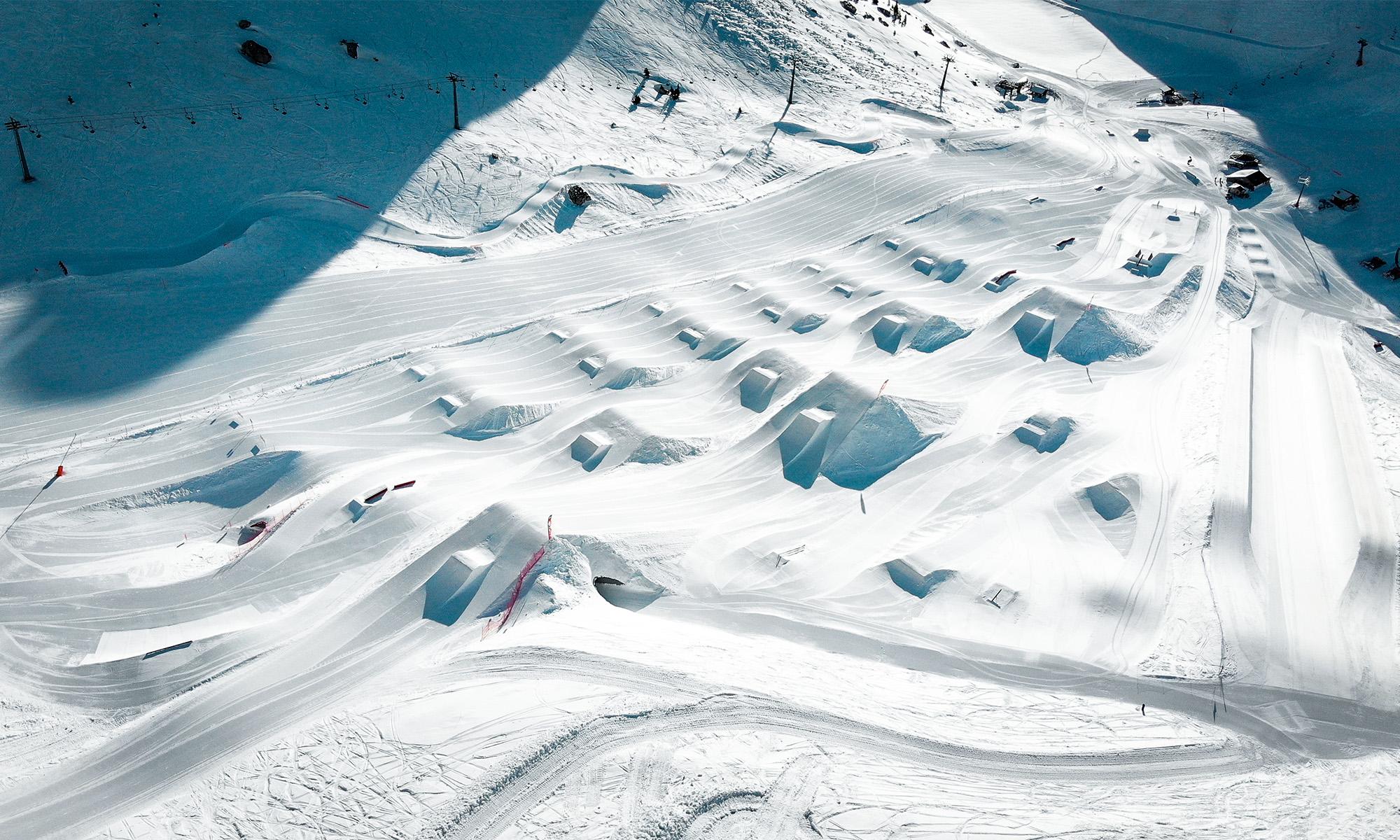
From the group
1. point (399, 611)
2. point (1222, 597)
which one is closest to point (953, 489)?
point (1222, 597)

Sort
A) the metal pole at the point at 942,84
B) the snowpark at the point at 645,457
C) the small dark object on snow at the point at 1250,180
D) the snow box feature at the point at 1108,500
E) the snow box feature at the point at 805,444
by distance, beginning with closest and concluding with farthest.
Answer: the snowpark at the point at 645,457
the snow box feature at the point at 1108,500
the snow box feature at the point at 805,444
the small dark object on snow at the point at 1250,180
the metal pole at the point at 942,84

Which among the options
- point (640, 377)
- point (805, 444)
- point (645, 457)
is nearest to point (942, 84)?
point (640, 377)

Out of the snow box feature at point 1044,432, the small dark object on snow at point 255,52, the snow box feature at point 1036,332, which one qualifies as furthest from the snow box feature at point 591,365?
the small dark object on snow at point 255,52

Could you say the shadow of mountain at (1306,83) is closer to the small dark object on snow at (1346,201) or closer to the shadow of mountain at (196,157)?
the small dark object on snow at (1346,201)

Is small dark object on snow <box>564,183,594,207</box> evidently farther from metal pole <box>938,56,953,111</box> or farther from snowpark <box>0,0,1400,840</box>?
metal pole <box>938,56,953,111</box>

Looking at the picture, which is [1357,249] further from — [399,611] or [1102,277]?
[399,611]

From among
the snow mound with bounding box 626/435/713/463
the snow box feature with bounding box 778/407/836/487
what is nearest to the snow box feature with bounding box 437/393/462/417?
the snow mound with bounding box 626/435/713/463

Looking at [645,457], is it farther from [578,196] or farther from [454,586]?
[578,196]
